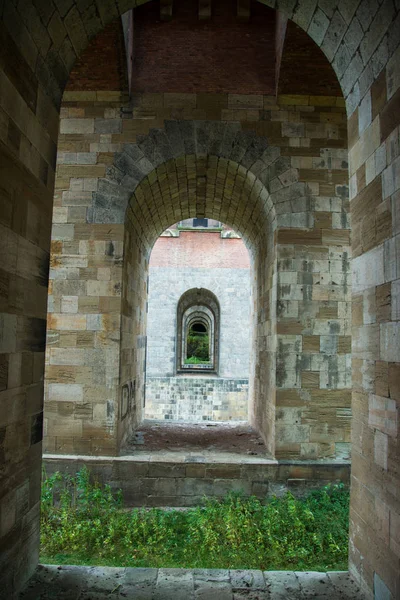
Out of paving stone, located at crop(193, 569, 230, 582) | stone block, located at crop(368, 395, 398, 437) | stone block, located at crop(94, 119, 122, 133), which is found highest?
stone block, located at crop(94, 119, 122, 133)

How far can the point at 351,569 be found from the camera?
12.2 feet

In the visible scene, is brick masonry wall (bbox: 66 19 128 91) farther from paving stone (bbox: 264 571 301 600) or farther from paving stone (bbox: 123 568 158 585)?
paving stone (bbox: 264 571 301 600)

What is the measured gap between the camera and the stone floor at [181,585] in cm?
341

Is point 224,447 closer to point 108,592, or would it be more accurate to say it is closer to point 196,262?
point 108,592

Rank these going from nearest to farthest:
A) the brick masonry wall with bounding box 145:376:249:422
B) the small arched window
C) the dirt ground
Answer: the dirt ground, the brick masonry wall with bounding box 145:376:249:422, the small arched window

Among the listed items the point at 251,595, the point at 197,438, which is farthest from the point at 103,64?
the point at 251,595

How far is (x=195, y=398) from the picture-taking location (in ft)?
56.7

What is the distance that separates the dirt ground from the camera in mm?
7789

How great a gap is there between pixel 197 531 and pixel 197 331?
23.6m

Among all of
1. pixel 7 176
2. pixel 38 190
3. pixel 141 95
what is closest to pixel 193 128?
pixel 141 95

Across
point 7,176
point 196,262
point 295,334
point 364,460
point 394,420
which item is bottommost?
point 364,460

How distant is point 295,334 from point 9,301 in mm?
4880

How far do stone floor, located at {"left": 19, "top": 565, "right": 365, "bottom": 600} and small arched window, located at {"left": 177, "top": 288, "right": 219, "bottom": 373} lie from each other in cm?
1583

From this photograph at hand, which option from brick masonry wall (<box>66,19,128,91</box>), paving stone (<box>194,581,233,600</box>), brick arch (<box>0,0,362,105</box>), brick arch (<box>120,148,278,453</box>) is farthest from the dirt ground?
brick masonry wall (<box>66,19,128,91</box>)
